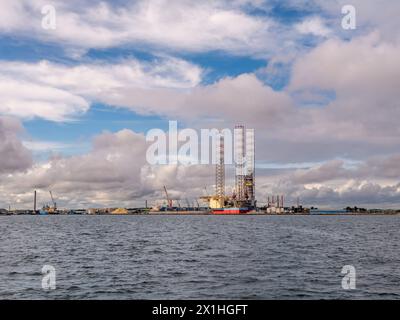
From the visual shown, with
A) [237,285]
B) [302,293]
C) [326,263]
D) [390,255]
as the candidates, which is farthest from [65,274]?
[390,255]

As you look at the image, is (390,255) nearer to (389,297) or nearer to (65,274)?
(389,297)

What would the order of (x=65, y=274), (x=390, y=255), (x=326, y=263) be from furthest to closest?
(x=390, y=255) < (x=326, y=263) < (x=65, y=274)
